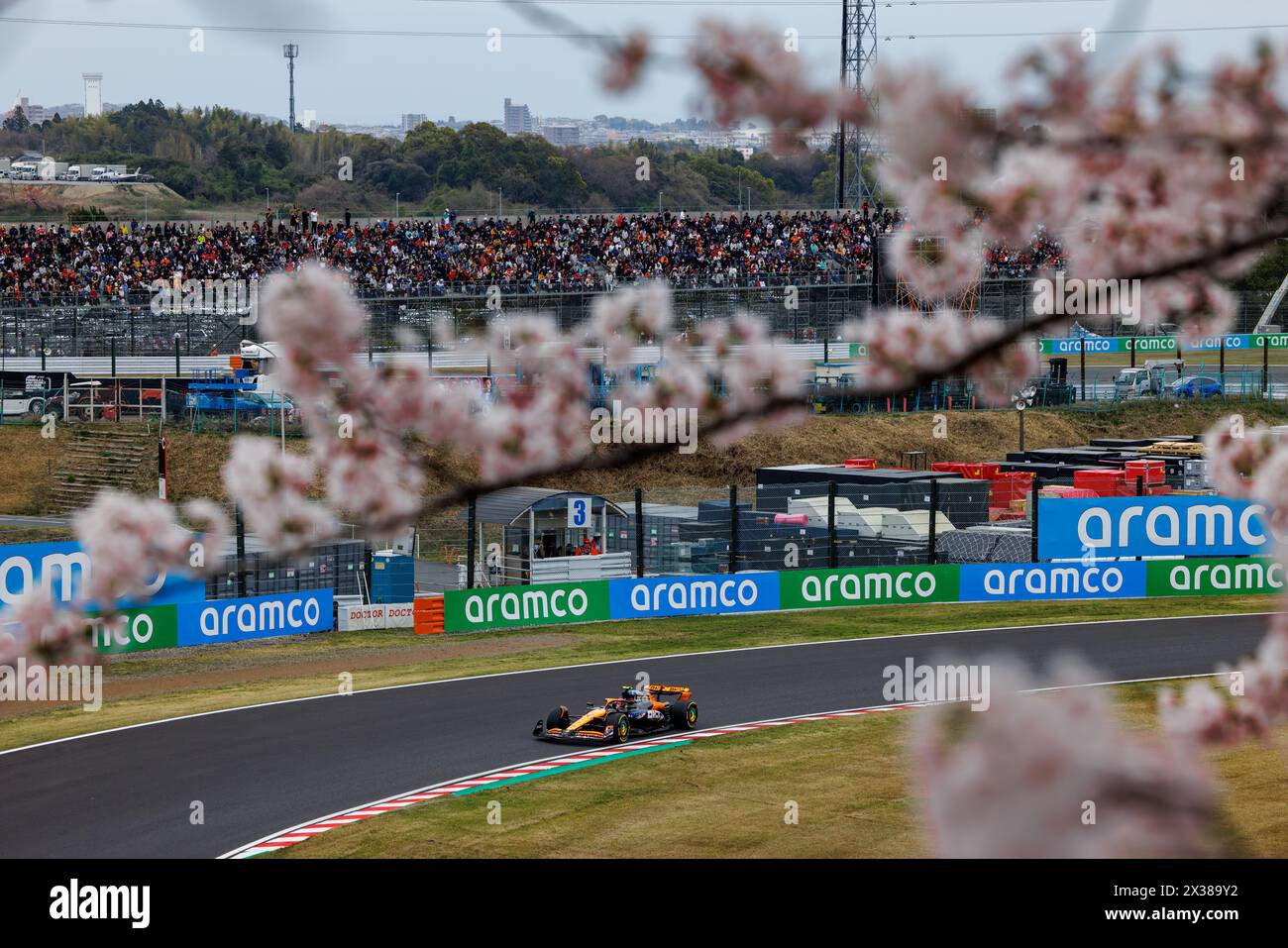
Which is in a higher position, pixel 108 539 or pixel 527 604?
pixel 108 539

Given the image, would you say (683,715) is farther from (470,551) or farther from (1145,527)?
(1145,527)

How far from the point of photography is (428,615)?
91.5ft

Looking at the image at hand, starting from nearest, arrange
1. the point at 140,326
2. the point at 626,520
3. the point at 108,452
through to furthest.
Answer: the point at 626,520 < the point at 108,452 < the point at 140,326

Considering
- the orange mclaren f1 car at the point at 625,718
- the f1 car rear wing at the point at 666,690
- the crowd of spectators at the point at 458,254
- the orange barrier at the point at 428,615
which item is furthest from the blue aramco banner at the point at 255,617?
the crowd of spectators at the point at 458,254

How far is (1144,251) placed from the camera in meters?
3.78

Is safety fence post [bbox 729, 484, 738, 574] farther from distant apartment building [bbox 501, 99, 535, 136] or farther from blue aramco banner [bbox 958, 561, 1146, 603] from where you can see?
distant apartment building [bbox 501, 99, 535, 136]

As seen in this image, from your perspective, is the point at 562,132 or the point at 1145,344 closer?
A: the point at 1145,344

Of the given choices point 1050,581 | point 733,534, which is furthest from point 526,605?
point 1050,581

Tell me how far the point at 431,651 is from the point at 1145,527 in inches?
587

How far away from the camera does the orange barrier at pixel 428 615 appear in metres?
27.8
